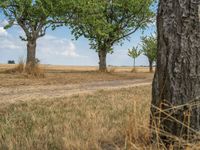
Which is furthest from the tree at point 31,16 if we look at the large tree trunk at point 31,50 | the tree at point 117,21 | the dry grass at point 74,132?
the dry grass at point 74,132

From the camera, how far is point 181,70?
510cm

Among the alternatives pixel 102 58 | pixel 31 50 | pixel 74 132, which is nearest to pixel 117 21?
pixel 102 58

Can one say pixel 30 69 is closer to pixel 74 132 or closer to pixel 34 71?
pixel 34 71

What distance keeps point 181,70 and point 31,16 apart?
27.9 meters

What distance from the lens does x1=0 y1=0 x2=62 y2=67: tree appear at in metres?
30.9

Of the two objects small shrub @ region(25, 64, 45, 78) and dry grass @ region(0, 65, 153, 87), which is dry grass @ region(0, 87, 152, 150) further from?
small shrub @ region(25, 64, 45, 78)

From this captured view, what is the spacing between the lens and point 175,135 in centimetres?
516

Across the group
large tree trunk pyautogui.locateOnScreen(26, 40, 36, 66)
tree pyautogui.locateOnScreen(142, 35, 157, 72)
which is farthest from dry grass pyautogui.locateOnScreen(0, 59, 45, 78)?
tree pyautogui.locateOnScreen(142, 35, 157, 72)

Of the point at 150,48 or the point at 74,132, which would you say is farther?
the point at 150,48

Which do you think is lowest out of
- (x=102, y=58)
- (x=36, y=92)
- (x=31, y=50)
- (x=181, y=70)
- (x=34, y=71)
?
(x=36, y=92)

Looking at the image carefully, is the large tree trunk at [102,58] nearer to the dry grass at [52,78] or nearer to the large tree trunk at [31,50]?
the dry grass at [52,78]

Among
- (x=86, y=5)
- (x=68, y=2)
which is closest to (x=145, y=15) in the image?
(x=86, y=5)

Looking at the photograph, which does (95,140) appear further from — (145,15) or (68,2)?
(145,15)

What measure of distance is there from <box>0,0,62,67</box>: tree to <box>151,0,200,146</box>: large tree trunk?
81.8 feet
